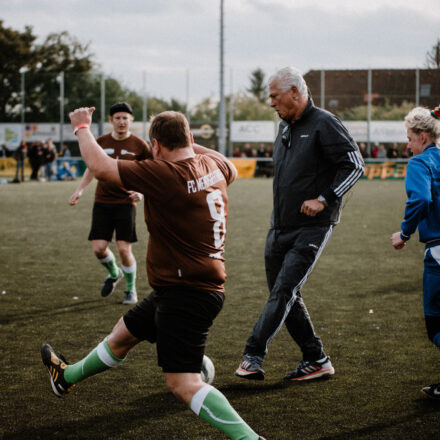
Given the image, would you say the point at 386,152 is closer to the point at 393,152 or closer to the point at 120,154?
the point at 393,152

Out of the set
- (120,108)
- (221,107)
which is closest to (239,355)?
(120,108)

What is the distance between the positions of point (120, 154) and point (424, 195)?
429 centimetres

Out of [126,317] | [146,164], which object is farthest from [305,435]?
[146,164]

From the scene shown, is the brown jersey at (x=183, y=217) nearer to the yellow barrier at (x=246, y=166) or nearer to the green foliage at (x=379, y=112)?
the yellow barrier at (x=246, y=166)

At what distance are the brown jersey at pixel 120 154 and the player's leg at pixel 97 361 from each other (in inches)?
135

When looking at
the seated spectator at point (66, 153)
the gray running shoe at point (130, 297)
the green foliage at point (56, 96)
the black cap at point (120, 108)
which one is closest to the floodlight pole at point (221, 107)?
the green foliage at point (56, 96)

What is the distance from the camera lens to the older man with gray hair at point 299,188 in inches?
181

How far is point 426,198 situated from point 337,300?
12.1 feet

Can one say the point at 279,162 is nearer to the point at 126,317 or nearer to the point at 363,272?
the point at 126,317

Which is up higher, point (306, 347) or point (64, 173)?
point (64, 173)

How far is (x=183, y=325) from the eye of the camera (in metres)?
3.43

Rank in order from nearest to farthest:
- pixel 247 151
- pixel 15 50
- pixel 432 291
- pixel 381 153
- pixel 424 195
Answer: pixel 424 195
pixel 432 291
pixel 381 153
pixel 247 151
pixel 15 50

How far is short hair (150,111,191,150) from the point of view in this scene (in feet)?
11.3

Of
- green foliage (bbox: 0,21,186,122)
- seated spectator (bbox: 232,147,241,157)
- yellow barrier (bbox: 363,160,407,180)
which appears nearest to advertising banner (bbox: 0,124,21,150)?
green foliage (bbox: 0,21,186,122)
